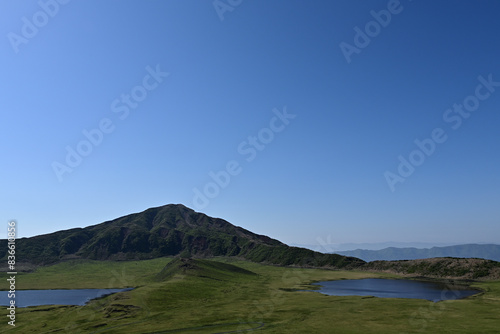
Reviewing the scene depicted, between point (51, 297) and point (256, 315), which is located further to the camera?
point (51, 297)

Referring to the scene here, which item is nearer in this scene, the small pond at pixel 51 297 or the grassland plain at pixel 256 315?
the grassland plain at pixel 256 315

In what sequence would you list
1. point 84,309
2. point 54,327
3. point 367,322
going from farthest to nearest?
1. point 84,309
2. point 54,327
3. point 367,322

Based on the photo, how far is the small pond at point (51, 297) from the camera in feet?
496

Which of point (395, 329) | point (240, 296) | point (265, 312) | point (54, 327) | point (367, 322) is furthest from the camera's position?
point (240, 296)

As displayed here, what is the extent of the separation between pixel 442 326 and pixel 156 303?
98615 mm

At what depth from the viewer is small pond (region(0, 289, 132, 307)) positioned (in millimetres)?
151250

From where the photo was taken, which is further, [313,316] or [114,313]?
[114,313]

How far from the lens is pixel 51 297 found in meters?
170

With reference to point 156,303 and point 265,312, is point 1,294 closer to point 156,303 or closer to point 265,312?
point 156,303

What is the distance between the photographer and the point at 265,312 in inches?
4402

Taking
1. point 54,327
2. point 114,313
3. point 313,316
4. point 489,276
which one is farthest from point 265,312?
point 489,276

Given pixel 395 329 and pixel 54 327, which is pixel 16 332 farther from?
pixel 395 329

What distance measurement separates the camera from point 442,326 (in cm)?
8562

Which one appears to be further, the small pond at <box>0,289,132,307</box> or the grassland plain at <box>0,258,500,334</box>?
the small pond at <box>0,289,132,307</box>
